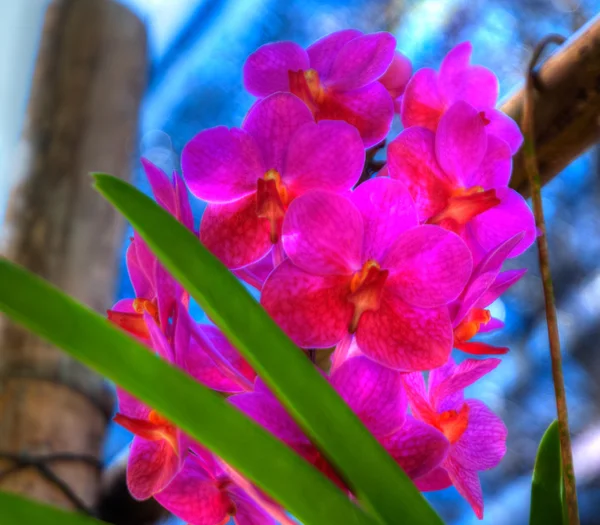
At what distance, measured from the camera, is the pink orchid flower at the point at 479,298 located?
0.29 metres

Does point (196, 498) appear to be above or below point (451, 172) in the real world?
below

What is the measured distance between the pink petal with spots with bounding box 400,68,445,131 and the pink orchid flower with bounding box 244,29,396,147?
2 cm

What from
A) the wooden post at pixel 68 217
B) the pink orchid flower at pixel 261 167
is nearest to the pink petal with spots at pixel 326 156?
the pink orchid flower at pixel 261 167

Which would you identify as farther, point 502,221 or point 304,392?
point 502,221

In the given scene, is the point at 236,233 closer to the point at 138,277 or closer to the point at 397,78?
the point at 138,277

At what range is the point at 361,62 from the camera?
1.16ft

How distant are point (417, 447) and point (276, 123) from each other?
0.17 m

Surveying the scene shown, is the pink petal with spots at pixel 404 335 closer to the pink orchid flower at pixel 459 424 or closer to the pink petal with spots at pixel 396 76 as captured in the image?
the pink orchid flower at pixel 459 424

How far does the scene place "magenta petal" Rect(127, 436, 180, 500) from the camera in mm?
283

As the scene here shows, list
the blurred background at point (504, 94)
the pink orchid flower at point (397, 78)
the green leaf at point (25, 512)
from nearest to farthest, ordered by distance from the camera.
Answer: the green leaf at point (25, 512), the pink orchid flower at point (397, 78), the blurred background at point (504, 94)

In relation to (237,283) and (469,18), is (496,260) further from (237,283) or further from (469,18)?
(469,18)

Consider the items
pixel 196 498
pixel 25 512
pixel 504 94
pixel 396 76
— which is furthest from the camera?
pixel 504 94

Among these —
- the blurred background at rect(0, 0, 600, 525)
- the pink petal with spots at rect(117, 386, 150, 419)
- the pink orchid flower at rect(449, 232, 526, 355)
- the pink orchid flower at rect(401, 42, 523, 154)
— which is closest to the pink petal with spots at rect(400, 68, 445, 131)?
the pink orchid flower at rect(401, 42, 523, 154)

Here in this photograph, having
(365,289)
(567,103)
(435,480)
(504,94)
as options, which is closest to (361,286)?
(365,289)
